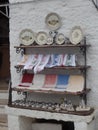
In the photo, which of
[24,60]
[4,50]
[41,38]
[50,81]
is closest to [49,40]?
[41,38]

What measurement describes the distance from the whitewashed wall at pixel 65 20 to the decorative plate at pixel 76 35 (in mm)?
128

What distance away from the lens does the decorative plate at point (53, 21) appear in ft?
20.9

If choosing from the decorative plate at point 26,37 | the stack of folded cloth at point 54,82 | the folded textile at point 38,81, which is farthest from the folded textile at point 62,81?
the decorative plate at point 26,37

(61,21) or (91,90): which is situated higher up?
(61,21)

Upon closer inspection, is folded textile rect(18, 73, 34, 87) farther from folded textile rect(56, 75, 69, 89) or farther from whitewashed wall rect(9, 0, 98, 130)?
folded textile rect(56, 75, 69, 89)

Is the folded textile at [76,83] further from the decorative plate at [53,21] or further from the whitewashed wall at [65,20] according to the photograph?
the decorative plate at [53,21]

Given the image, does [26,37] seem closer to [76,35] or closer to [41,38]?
[41,38]

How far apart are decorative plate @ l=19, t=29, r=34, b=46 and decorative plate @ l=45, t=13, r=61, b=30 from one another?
378 millimetres

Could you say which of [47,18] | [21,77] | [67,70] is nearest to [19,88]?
[21,77]

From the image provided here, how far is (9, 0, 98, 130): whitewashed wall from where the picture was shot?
6.11 m

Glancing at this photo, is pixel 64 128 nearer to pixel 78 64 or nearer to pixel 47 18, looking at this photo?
pixel 78 64

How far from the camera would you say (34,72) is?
21.3 ft

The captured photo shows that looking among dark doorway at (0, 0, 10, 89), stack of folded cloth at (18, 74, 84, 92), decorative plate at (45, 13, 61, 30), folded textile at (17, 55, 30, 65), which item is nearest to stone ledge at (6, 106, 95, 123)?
stack of folded cloth at (18, 74, 84, 92)

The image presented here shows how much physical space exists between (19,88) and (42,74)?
20.5 inches
